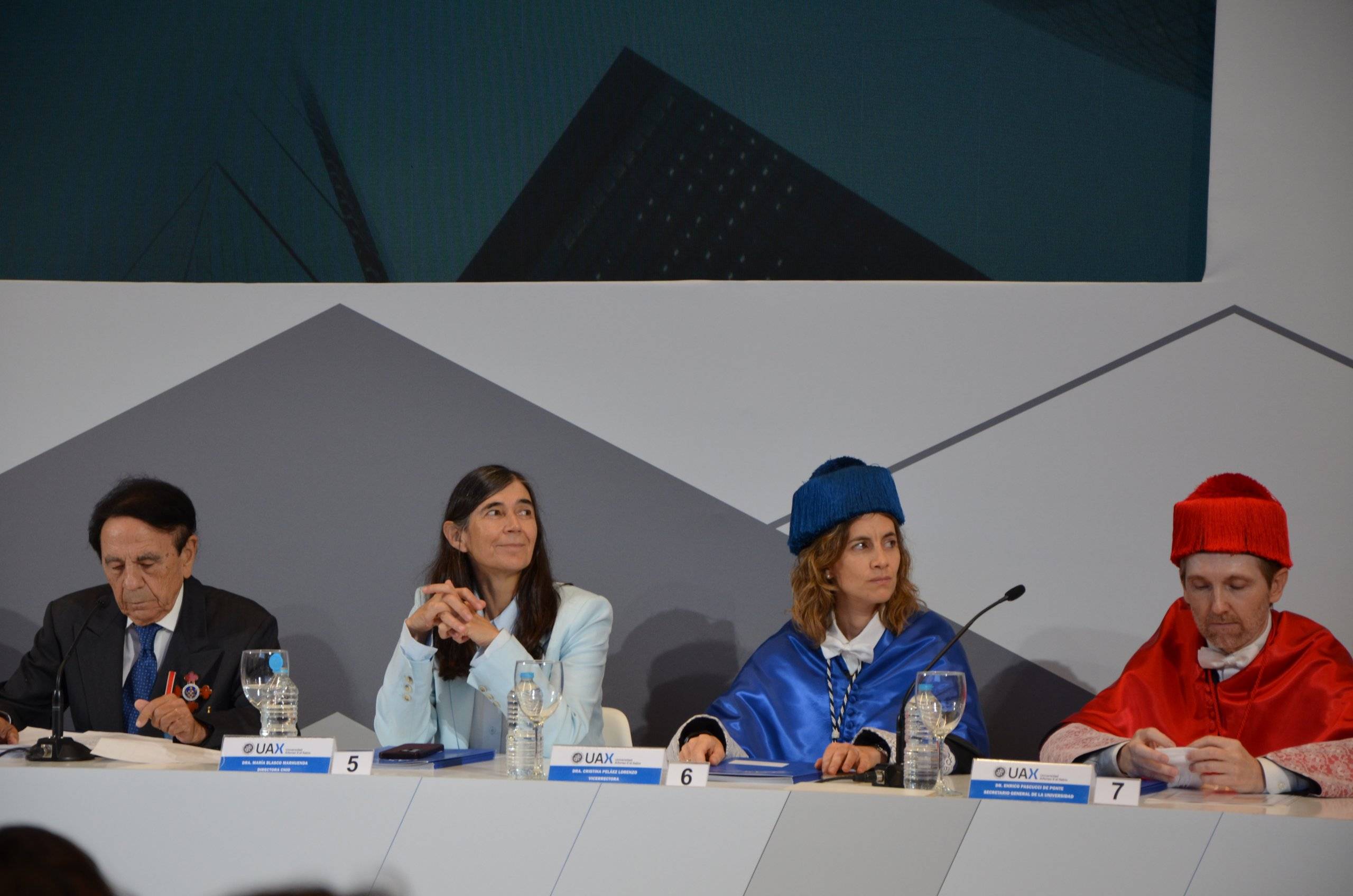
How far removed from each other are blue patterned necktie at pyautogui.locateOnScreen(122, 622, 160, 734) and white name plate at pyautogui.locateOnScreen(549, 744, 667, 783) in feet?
5.42

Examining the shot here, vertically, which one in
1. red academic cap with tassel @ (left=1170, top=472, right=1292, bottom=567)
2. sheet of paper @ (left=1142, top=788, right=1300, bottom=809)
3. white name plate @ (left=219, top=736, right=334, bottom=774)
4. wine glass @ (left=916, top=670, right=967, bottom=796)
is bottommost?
white name plate @ (left=219, top=736, right=334, bottom=774)

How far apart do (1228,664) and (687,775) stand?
139 cm

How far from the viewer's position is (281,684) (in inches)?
103

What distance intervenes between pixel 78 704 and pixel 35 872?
2.68m

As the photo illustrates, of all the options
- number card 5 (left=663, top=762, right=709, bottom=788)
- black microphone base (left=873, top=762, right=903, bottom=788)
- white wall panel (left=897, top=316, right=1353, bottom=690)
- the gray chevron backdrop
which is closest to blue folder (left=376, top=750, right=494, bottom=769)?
number card 5 (left=663, top=762, right=709, bottom=788)

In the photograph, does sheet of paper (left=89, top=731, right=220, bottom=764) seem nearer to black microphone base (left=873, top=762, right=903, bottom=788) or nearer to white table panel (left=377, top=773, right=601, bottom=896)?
white table panel (left=377, top=773, right=601, bottom=896)

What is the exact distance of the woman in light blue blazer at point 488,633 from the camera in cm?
283

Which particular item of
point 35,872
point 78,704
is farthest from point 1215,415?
point 35,872

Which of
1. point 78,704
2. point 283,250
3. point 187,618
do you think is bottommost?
point 78,704

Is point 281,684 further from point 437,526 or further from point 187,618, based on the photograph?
point 437,526

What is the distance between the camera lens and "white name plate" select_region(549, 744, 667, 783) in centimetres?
217

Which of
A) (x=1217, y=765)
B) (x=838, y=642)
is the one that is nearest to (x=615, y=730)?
(x=838, y=642)

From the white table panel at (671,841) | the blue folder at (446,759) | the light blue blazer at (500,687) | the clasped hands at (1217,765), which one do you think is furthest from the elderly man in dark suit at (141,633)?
the clasped hands at (1217,765)

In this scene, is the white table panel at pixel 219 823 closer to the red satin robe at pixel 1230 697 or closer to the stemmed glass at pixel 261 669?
the stemmed glass at pixel 261 669
